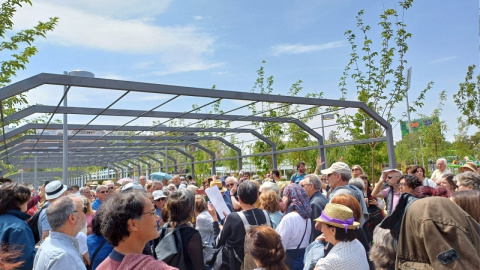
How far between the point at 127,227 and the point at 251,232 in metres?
1.27

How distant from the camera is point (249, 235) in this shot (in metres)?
2.91

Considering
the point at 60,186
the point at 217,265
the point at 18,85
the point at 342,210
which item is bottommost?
the point at 217,265

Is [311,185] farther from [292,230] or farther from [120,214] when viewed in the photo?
[120,214]

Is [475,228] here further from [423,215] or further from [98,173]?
[98,173]

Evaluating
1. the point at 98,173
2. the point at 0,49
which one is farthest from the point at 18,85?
the point at 98,173

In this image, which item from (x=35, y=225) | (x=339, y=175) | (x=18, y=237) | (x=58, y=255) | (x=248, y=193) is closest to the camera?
(x=58, y=255)

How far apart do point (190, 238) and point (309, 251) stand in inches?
46.8

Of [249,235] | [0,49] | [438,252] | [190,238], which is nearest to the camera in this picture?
[438,252]

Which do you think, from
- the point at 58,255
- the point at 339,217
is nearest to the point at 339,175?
the point at 339,217

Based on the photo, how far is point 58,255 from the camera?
2.60m

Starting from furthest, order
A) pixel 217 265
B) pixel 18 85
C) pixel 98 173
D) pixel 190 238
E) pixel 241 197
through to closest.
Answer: pixel 98 173 < pixel 18 85 < pixel 241 197 < pixel 217 265 < pixel 190 238

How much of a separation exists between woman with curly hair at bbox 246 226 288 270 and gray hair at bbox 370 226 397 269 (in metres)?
0.84

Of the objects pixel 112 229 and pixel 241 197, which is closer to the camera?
pixel 112 229

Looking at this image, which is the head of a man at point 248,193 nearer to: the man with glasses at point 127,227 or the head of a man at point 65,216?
the head of a man at point 65,216
